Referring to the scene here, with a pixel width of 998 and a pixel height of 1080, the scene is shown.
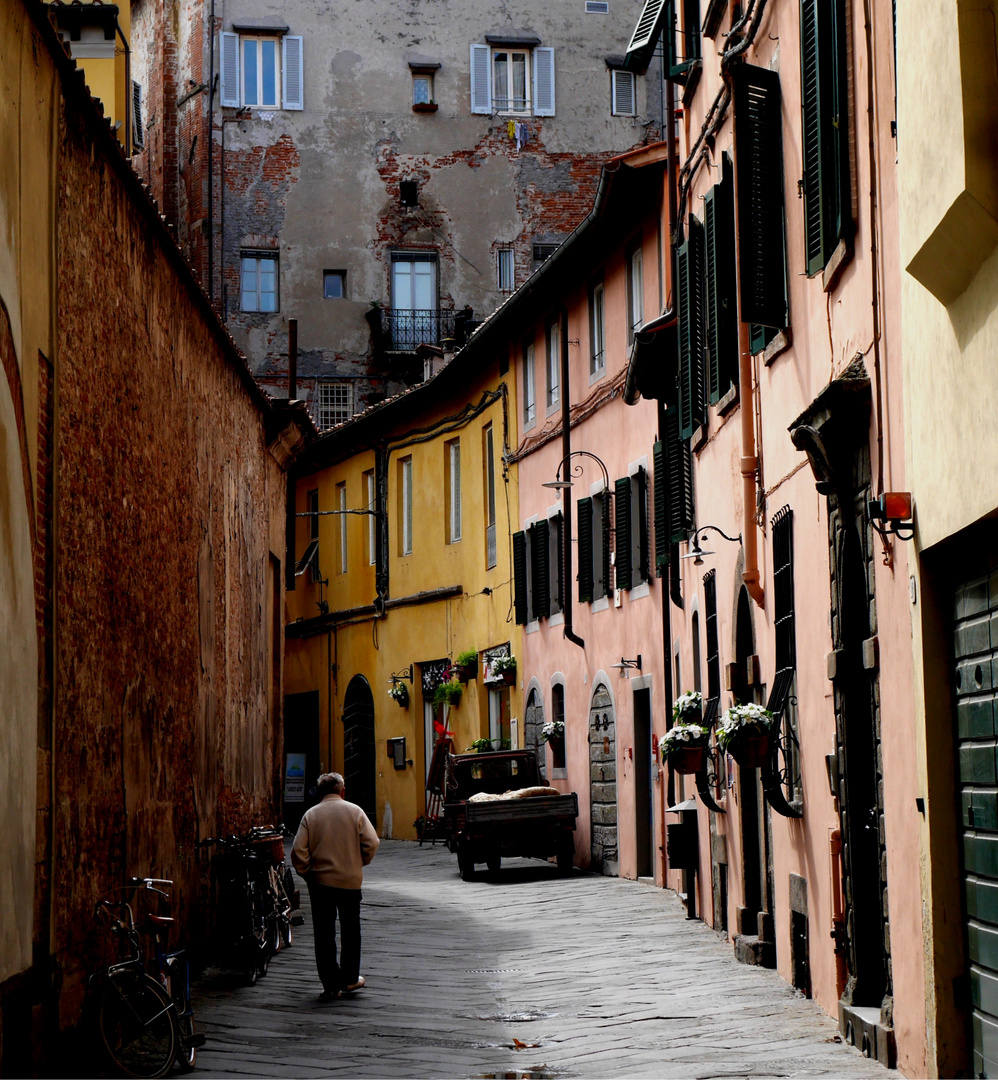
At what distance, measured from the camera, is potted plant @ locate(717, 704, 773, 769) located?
1075 cm

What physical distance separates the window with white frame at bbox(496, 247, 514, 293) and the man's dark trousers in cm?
2700

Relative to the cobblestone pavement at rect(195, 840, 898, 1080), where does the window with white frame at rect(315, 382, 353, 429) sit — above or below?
above

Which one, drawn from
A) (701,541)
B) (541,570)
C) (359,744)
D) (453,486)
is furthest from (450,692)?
(701,541)

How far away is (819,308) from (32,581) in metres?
4.75

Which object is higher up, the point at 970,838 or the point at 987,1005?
the point at 970,838

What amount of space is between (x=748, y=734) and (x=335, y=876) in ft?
9.98

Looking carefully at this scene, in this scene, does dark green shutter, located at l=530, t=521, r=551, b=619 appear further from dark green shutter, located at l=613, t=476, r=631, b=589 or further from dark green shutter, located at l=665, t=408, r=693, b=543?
dark green shutter, located at l=665, t=408, r=693, b=543

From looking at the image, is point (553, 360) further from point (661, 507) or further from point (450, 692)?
point (450, 692)

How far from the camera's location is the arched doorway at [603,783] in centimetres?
2162

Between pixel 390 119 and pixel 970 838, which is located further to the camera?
pixel 390 119

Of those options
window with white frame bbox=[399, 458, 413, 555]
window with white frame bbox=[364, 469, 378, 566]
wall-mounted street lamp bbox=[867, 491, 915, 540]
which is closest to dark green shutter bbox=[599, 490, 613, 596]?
window with white frame bbox=[399, 458, 413, 555]

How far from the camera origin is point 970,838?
7.12 metres

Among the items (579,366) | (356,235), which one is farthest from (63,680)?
(356,235)

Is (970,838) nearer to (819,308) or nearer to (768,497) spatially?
(819,308)
